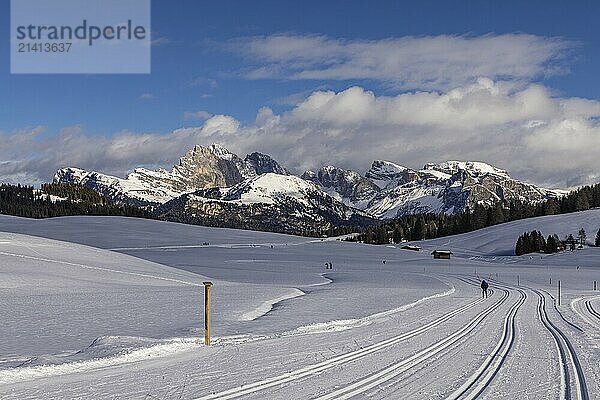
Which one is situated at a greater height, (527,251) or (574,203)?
(574,203)

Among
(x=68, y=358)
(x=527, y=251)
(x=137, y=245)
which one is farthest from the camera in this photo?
(x=527, y=251)

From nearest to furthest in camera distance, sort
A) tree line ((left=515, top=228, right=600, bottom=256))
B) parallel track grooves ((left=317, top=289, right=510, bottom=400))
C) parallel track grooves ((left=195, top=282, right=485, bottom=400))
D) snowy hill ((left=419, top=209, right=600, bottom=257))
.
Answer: parallel track grooves ((left=195, top=282, right=485, bottom=400)) → parallel track grooves ((left=317, top=289, right=510, bottom=400)) → tree line ((left=515, top=228, right=600, bottom=256)) → snowy hill ((left=419, top=209, right=600, bottom=257))

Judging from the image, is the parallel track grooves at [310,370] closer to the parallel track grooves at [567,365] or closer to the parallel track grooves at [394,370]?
the parallel track grooves at [394,370]

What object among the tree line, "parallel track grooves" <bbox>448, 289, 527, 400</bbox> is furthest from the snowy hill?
"parallel track grooves" <bbox>448, 289, 527, 400</bbox>

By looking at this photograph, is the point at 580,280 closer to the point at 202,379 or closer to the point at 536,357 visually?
the point at 536,357

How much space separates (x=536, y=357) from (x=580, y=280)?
53.3m

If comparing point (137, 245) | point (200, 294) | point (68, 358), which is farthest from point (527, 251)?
point (68, 358)

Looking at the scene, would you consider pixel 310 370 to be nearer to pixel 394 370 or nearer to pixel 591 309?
pixel 394 370

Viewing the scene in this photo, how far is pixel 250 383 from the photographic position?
11469mm

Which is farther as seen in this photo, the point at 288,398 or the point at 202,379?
the point at 202,379

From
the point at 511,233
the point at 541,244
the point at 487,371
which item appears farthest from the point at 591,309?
the point at 511,233

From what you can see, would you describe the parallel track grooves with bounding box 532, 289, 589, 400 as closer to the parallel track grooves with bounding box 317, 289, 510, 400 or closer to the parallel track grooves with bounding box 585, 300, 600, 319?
the parallel track grooves with bounding box 317, 289, 510, 400

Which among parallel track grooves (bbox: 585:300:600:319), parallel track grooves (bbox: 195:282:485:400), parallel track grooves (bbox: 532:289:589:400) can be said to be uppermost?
parallel track grooves (bbox: 195:282:485:400)

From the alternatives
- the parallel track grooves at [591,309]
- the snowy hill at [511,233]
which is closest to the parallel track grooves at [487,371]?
the parallel track grooves at [591,309]
